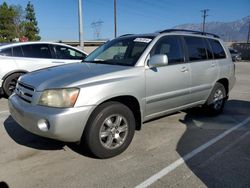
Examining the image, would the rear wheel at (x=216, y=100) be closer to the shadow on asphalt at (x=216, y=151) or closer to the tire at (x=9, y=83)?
the shadow on asphalt at (x=216, y=151)

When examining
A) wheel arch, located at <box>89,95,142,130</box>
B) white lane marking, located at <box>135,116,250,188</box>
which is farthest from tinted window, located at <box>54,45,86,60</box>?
white lane marking, located at <box>135,116,250,188</box>

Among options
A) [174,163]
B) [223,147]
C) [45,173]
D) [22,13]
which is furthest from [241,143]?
[22,13]

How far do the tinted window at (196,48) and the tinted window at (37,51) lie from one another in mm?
4557

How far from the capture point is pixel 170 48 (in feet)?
16.3

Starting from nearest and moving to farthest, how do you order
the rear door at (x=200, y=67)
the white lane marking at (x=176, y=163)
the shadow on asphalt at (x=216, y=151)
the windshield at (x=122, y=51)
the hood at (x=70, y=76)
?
the white lane marking at (x=176, y=163) → the shadow on asphalt at (x=216, y=151) → the hood at (x=70, y=76) → the windshield at (x=122, y=51) → the rear door at (x=200, y=67)

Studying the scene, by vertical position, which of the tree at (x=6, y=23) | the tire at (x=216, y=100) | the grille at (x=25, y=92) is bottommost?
the tire at (x=216, y=100)

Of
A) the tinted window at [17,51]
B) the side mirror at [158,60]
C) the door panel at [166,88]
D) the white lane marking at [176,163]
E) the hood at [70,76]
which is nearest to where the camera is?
the white lane marking at [176,163]

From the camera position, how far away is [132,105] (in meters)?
4.35

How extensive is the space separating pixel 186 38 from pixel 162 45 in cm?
79

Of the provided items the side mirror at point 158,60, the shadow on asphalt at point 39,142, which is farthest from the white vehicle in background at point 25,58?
the side mirror at point 158,60

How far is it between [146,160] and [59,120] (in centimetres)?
134

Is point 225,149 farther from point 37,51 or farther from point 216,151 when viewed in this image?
point 37,51

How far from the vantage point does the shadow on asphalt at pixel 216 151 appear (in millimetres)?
3469

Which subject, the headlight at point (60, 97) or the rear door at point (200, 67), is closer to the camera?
the headlight at point (60, 97)
